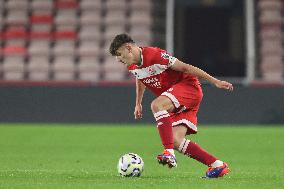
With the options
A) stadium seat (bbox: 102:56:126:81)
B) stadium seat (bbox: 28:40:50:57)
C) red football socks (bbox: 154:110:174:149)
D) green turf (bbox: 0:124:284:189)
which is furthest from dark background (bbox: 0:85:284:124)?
red football socks (bbox: 154:110:174:149)

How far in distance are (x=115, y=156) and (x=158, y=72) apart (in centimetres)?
292

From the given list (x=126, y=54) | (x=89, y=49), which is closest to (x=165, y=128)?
(x=126, y=54)

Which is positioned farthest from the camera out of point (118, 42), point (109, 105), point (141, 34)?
point (141, 34)

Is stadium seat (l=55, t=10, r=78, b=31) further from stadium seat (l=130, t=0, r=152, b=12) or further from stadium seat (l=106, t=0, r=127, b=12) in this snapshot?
stadium seat (l=130, t=0, r=152, b=12)

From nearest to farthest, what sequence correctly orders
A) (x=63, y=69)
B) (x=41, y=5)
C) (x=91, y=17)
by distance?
(x=63, y=69)
(x=91, y=17)
(x=41, y=5)

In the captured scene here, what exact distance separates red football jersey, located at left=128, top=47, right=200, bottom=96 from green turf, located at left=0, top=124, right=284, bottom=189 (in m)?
0.82

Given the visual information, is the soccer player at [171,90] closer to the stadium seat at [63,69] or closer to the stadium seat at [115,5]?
the stadium seat at [63,69]

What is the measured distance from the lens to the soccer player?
7.02 meters

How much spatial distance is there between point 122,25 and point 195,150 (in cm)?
1082

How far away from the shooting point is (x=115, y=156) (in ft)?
32.7

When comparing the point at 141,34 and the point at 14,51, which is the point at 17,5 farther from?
the point at 141,34

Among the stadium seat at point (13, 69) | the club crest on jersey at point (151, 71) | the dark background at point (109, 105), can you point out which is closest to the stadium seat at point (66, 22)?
the stadium seat at point (13, 69)

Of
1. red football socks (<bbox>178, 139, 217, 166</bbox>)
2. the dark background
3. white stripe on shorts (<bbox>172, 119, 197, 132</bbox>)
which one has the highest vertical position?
white stripe on shorts (<bbox>172, 119, 197, 132</bbox>)

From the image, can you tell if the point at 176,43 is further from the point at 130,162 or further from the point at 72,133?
the point at 130,162
